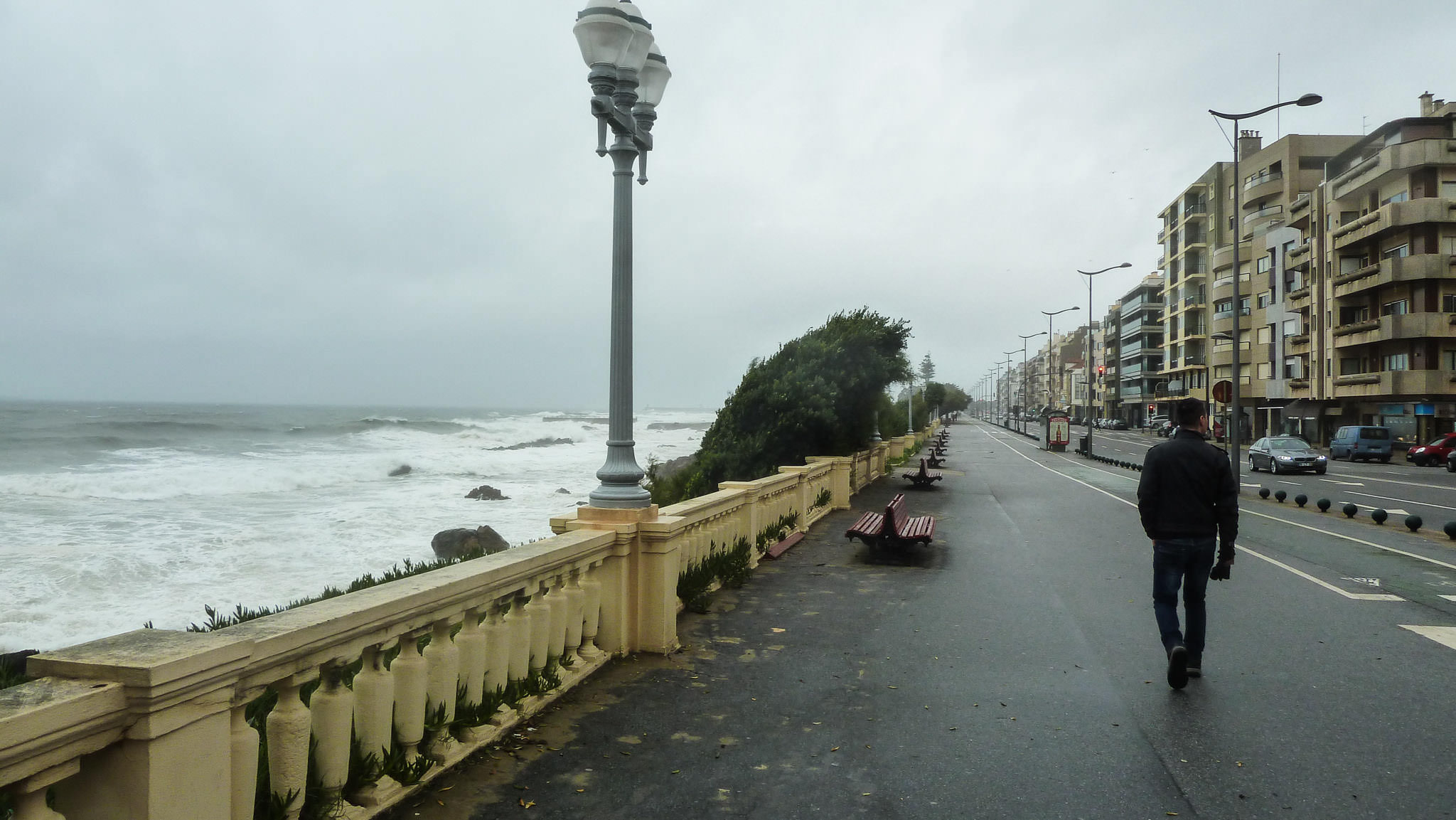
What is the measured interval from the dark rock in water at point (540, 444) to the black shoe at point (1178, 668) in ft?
201

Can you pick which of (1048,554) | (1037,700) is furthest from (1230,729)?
(1048,554)

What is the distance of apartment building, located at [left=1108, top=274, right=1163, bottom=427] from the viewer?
318 feet

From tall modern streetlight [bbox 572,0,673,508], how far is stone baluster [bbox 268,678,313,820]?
2.88 m

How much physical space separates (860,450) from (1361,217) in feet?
127

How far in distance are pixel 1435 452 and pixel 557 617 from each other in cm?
4060

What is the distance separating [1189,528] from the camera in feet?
17.5

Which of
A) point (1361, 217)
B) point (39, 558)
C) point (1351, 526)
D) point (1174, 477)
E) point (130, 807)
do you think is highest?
point (1361, 217)

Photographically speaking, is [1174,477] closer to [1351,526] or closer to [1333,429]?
[1351,526]

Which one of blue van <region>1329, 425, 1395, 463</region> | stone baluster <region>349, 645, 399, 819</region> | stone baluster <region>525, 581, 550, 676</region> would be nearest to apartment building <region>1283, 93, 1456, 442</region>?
blue van <region>1329, 425, 1395, 463</region>

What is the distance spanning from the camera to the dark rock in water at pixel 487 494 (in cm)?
3322

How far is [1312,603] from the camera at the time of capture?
7738mm

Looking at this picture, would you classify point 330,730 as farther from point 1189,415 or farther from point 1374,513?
point 1374,513

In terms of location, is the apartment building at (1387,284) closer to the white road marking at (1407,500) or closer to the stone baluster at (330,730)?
the white road marking at (1407,500)

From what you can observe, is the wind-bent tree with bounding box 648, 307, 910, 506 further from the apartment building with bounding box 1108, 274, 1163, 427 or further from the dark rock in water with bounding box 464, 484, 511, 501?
the apartment building with bounding box 1108, 274, 1163, 427
